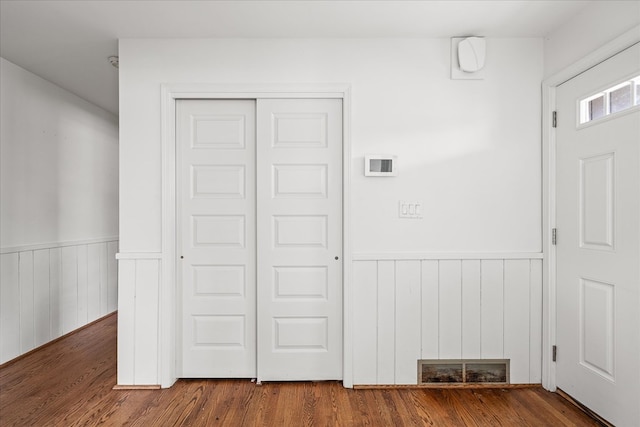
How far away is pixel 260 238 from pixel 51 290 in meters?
2.27

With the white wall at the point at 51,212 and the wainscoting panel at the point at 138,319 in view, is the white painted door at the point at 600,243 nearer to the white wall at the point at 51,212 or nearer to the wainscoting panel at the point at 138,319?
the wainscoting panel at the point at 138,319

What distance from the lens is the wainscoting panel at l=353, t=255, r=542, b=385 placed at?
249cm

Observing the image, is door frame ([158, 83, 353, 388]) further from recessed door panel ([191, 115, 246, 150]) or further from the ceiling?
the ceiling

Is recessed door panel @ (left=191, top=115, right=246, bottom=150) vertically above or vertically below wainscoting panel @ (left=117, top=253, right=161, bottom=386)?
above

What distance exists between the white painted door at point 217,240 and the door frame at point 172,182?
0.08 m

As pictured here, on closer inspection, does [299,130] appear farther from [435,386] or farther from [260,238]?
[435,386]

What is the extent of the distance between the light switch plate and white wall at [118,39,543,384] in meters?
0.03

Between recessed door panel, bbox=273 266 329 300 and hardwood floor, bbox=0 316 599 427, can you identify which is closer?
hardwood floor, bbox=0 316 599 427

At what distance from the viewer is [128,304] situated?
2.49 meters

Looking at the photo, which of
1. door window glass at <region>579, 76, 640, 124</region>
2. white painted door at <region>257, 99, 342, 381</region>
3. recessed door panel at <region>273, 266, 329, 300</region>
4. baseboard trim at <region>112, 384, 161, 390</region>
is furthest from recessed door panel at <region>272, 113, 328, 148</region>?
baseboard trim at <region>112, 384, 161, 390</region>

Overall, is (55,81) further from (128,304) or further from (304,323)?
(304,323)

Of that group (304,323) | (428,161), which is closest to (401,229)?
(428,161)

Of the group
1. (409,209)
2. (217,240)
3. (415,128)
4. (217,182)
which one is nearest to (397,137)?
(415,128)

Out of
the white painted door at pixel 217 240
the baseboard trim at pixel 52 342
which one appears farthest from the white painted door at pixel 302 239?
the baseboard trim at pixel 52 342
